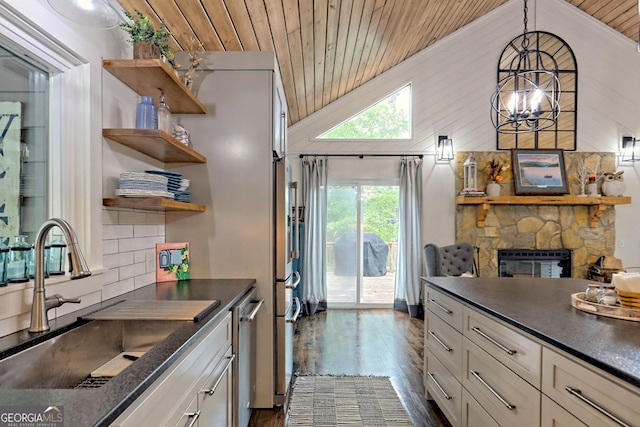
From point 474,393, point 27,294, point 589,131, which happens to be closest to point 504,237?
point 589,131

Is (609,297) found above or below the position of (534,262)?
above

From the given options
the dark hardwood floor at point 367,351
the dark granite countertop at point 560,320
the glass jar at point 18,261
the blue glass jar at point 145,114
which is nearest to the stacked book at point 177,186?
the blue glass jar at point 145,114

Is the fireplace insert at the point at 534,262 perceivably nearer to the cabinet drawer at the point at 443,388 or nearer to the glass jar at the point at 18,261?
the cabinet drawer at the point at 443,388

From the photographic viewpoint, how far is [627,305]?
1.44 m

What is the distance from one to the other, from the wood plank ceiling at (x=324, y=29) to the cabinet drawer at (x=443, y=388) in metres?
2.71

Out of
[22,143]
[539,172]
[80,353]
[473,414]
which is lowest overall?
[473,414]

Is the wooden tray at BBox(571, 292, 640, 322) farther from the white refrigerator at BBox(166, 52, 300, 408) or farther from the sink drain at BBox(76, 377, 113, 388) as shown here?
the sink drain at BBox(76, 377, 113, 388)

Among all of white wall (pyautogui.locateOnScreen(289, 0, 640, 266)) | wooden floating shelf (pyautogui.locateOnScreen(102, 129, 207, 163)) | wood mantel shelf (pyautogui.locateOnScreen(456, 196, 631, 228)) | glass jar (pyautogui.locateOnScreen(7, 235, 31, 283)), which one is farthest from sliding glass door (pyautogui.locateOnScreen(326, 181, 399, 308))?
glass jar (pyautogui.locateOnScreen(7, 235, 31, 283))

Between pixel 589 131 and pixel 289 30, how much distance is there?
15.9 ft

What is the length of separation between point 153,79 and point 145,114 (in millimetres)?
192

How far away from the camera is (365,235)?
17.4 feet

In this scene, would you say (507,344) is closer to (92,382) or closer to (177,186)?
(92,382)

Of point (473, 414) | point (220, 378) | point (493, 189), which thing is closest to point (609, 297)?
point (473, 414)

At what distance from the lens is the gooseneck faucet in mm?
1085
